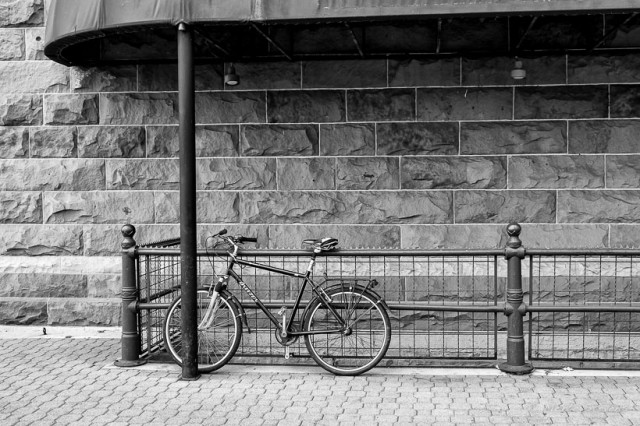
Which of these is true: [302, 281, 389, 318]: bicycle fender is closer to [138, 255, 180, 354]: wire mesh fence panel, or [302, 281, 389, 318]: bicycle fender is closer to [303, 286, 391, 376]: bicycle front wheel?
[303, 286, 391, 376]: bicycle front wheel

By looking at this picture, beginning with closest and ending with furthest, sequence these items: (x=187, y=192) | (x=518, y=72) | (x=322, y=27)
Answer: (x=187, y=192) < (x=518, y=72) < (x=322, y=27)

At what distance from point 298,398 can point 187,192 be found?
1963mm

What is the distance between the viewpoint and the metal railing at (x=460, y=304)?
650 cm

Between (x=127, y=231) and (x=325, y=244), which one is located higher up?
(x=127, y=231)

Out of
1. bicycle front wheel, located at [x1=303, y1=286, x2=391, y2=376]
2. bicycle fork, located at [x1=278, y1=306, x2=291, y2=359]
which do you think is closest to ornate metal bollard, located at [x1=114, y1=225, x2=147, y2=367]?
bicycle fork, located at [x1=278, y1=306, x2=291, y2=359]

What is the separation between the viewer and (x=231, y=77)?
8312mm

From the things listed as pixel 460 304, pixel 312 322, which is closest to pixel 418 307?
pixel 460 304

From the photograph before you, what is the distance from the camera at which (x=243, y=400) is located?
5793 millimetres

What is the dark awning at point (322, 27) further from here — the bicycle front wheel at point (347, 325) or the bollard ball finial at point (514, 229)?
the bicycle front wheel at point (347, 325)

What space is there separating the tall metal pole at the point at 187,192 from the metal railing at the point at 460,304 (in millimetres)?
430

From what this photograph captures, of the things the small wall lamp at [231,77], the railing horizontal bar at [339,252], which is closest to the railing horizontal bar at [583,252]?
the railing horizontal bar at [339,252]

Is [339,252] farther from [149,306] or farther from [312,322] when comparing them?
[149,306]

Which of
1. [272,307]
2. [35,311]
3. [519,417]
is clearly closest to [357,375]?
[272,307]

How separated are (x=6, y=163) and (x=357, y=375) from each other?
16.9 ft
